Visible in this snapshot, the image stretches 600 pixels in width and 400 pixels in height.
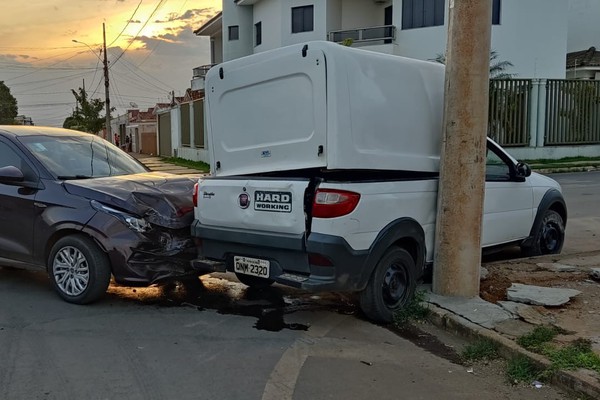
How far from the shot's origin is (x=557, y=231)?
300 inches

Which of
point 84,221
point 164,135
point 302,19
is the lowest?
point 84,221

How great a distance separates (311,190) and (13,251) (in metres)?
3.51

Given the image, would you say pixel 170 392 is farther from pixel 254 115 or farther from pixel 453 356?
pixel 254 115

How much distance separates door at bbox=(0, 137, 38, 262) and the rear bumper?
7.13 ft

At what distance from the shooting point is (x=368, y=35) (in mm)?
30750

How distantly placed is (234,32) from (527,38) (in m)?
19.7

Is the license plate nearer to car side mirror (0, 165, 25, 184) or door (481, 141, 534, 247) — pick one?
car side mirror (0, 165, 25, 184)

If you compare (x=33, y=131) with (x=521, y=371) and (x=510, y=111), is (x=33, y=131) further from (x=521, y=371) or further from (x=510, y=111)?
(x=510, y=111)

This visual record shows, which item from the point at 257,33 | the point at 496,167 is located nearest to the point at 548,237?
the point at 496,167

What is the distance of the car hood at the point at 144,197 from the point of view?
561 centimetres

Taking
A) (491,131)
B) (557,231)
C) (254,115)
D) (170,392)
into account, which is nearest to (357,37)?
(491,131)

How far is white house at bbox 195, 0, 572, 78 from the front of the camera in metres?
27.5

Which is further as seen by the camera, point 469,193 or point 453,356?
point 469,193

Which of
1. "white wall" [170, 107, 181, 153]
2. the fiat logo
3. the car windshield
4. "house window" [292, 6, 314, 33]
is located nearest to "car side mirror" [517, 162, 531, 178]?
the fiat logo
